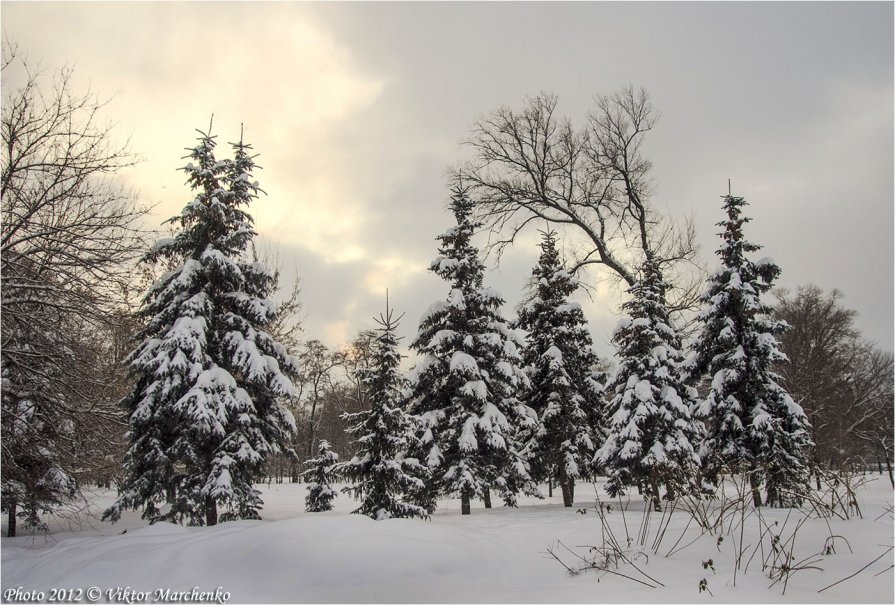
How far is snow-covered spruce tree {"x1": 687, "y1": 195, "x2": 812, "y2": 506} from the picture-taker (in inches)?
608

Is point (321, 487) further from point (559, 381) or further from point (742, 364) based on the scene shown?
point (742, 364)

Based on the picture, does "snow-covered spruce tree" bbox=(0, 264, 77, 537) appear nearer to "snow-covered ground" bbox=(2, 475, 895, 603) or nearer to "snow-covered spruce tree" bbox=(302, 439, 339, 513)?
"snow-covered ground" bbox=(2, 475, 895, 603)

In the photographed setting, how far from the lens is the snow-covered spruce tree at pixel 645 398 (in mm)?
16578

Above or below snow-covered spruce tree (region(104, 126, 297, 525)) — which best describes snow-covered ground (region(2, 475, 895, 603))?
below

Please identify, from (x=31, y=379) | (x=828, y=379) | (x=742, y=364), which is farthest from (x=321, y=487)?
(x=828, y=379)

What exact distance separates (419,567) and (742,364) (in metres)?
13.2

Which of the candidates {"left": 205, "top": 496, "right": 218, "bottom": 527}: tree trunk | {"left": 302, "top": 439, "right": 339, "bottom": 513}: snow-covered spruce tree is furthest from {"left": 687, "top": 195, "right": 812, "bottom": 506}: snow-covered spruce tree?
{"left": 302, "top": 439, "right": 339, "bottom": 513}: snow-covered spruce tree

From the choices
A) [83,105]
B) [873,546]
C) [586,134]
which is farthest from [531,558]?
[586,134]

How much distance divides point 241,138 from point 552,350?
478 inches

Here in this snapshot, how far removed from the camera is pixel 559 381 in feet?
61.1

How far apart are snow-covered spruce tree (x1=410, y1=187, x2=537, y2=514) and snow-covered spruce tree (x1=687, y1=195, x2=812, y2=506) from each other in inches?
229

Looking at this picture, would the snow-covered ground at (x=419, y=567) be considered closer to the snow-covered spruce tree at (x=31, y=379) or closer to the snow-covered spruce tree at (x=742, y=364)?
the snow-covered spruce tree at (x=31, y=379)

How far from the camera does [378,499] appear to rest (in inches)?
566

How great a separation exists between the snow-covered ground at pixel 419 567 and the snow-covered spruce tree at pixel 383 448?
646 cm
